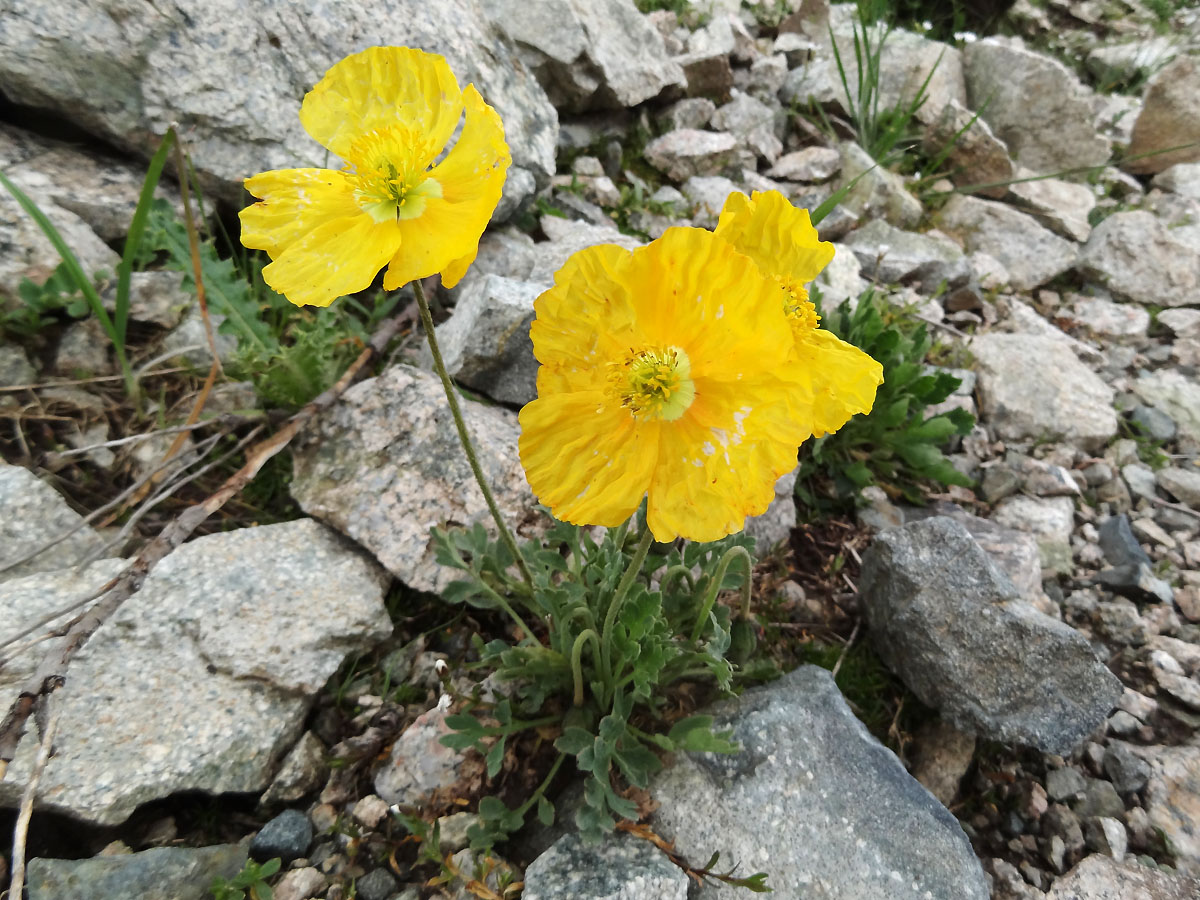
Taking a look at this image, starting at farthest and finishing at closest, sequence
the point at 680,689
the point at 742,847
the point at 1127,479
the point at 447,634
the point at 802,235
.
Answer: the point at 1127,479
the point at 447,634
the point at 680,689
the point at 742,847
the point at 802,235

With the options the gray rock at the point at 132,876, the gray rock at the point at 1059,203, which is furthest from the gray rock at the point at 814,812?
the gray rock at the point at 1059,203

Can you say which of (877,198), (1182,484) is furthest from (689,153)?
(1182,484)

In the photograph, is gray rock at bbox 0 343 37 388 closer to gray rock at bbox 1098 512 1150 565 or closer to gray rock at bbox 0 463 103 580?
gray rock at bbox 0 463 103 580

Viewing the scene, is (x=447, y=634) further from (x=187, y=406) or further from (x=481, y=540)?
(x=187, y=406)

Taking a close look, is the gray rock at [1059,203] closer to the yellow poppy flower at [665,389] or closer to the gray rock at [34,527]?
the yellow poppy flower at [665,389]

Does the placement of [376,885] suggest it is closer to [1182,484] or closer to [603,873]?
[603,873]

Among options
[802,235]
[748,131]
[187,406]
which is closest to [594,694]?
[802,235]

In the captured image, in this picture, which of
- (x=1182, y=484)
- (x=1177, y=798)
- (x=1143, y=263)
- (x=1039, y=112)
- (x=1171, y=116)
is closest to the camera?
(x=1177, y=798)
